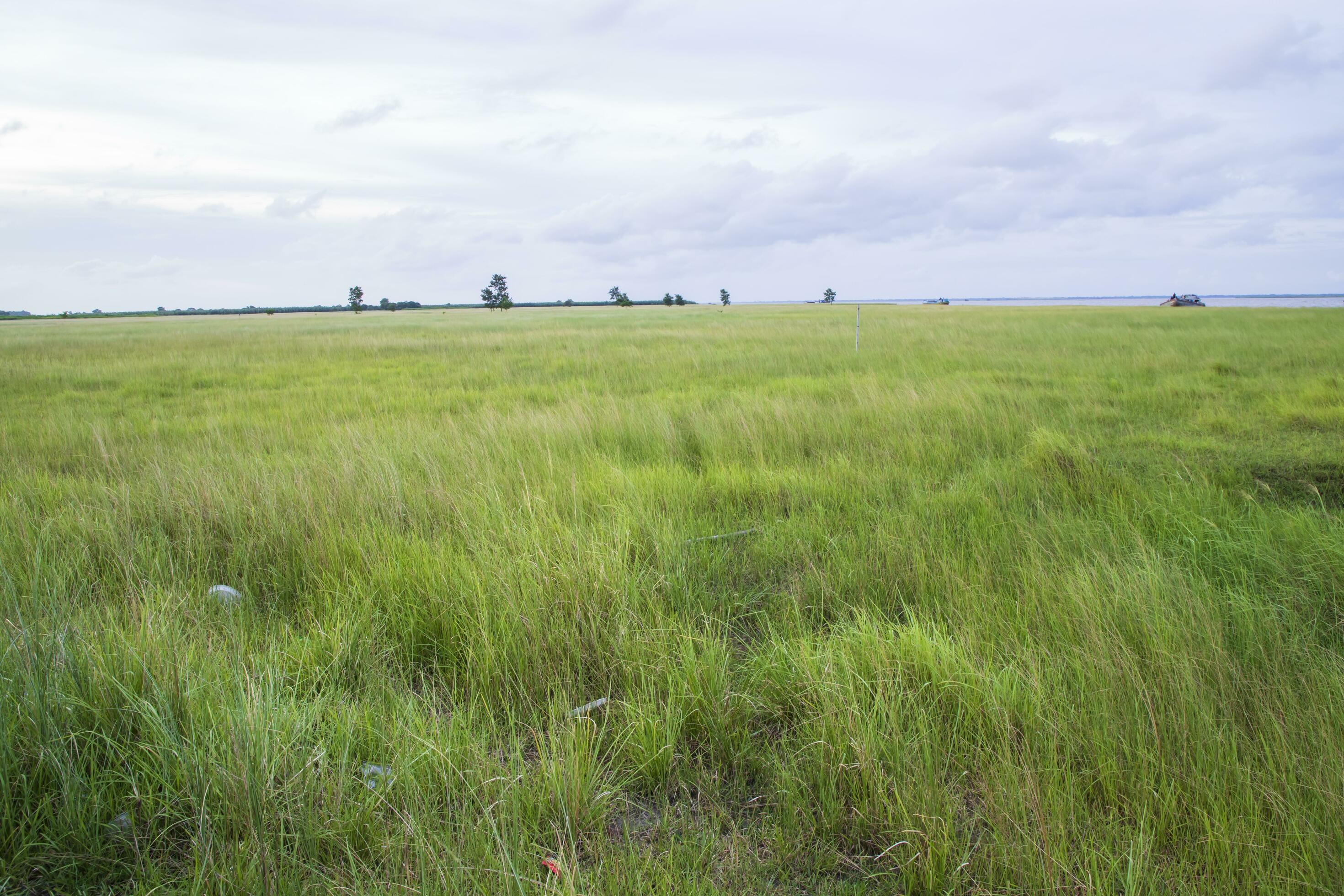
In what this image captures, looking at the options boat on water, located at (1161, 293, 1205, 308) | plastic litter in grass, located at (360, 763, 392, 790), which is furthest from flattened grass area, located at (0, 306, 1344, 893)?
boat on water, located at (1161, 293, 1205, 308)

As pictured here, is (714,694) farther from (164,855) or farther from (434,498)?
(434,498)

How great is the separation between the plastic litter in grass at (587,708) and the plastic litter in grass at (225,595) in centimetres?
192

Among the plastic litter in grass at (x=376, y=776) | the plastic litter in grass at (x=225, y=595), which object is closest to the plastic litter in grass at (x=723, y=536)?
the plastic litter in grass at (x=376, y=776)

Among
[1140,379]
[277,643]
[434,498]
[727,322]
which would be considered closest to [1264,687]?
[277,643]

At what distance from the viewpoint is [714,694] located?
2.33 meters

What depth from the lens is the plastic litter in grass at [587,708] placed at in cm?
221

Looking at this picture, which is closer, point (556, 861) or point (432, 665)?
point (556, 861)

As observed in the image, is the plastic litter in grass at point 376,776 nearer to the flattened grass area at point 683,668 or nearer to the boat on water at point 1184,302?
the flattened grass area at point 683,668

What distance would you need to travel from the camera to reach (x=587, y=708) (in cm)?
225

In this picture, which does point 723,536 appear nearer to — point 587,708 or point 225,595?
point 587,708

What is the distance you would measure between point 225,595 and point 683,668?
241cm

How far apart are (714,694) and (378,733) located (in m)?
1.14

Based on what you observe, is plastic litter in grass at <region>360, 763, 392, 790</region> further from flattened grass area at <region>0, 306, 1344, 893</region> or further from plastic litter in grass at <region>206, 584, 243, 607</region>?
plastic litter in grass at <region>206, 584, 243, 607</region>

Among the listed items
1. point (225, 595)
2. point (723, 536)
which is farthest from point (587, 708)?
point (225, 595)
